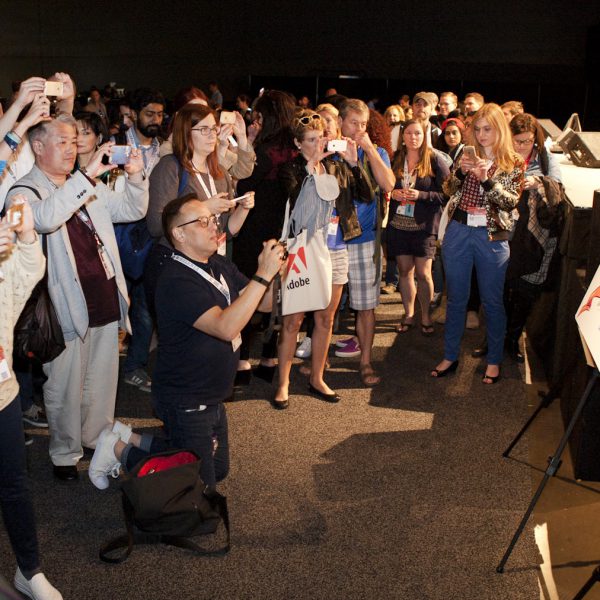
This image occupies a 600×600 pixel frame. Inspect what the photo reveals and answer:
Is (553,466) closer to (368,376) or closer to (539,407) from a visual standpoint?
(539,407)

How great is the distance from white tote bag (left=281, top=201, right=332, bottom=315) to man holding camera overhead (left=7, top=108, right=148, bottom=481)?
2.75 ft

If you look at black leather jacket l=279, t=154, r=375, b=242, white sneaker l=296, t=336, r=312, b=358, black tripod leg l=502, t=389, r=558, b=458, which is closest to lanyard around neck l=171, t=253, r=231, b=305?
black leather jacket l=279, t=154, r=375, b=242

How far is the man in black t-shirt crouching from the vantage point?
2992 millimetres

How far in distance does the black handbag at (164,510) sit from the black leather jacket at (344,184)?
5.59ft

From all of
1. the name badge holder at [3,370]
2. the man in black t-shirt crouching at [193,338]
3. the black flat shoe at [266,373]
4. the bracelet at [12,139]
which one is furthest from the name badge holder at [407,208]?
the name badge holder at [3,370]

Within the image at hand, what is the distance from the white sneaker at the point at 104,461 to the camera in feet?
11.1

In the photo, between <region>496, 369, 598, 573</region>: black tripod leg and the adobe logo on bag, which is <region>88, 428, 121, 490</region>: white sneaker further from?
<region>496, 369, 598, 573</region>: black tripod leg

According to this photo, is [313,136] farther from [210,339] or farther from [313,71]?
[313,71]

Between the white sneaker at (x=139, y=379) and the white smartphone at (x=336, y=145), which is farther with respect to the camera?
the white sneaker at (x=139, y=379)

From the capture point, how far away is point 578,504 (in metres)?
3.50

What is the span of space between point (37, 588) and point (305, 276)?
2107 mm

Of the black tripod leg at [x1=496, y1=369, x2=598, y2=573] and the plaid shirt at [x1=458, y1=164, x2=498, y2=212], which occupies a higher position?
the plaid shirt at [x1=458, y1=164, x2=498, y2=212]

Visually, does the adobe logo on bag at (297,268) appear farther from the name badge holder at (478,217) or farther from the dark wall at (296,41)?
the dark wall at (296,41)

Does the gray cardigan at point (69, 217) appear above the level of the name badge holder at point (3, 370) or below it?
above
